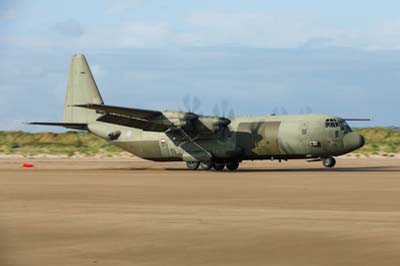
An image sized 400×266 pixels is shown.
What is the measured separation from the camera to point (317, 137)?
46781 mm

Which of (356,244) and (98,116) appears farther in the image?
(98,116)

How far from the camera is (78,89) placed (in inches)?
2184

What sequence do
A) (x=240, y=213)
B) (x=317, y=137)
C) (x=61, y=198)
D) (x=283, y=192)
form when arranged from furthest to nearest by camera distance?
(x=317, y=137), (x=283, y=192), (x=61, y=198), (x=240, y=213)

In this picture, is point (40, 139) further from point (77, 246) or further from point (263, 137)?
point (77, 246)

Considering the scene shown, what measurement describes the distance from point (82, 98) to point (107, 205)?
32371 millimetres

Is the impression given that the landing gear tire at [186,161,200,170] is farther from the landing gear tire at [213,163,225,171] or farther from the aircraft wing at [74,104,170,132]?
the aircraft wing at [74,104,170,132]

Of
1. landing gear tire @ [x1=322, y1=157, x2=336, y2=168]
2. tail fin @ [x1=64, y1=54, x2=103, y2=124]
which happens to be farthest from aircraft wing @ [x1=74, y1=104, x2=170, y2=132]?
landing gear tire @ [x1=322, y1=157, x2=336, y2=168]

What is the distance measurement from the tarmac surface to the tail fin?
23.4m

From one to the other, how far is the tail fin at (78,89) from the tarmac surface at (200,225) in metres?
23.4

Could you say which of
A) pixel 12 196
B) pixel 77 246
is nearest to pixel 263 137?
pixel 12 196

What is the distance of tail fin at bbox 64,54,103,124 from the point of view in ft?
181

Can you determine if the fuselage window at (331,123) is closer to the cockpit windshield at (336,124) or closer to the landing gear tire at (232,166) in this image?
the cockpit windshield at (336,124)

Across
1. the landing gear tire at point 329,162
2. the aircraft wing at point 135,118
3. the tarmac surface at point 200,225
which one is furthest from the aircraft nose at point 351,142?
the tarmac surface at point 200,225

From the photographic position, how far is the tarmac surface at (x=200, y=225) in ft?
44.4
